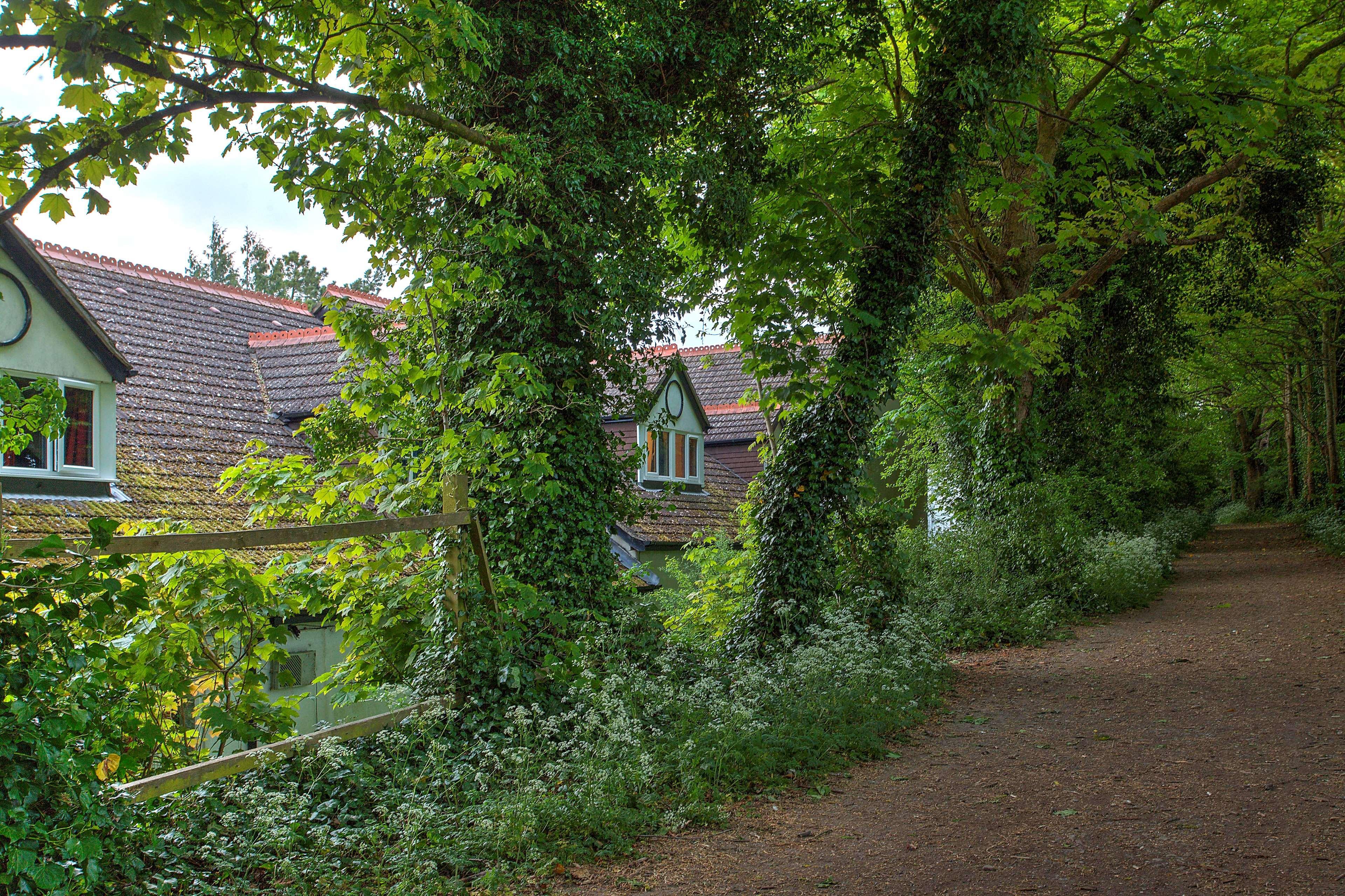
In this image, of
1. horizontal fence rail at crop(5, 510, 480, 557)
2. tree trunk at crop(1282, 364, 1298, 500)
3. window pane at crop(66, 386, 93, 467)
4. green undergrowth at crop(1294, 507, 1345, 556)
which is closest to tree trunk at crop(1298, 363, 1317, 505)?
tree trunk at crop(1282, 364, 1298, 500)

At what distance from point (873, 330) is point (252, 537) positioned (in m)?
6.70

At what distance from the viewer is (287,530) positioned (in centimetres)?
482

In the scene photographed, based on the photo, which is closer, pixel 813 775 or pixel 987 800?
pixel 987 800

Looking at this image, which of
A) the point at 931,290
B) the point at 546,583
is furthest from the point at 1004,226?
the point at 546,583

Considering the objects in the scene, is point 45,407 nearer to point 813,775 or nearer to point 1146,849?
point 813,775

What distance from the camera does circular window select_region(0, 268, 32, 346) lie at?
11.1 metres

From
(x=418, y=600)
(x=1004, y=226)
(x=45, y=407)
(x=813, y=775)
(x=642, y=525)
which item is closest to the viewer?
(x=45, y=407)

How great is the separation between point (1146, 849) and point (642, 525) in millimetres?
15181

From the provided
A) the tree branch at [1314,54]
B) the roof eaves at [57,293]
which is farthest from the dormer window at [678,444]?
the tree branch at [1314,54]

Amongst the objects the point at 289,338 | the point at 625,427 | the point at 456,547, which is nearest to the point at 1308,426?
the point at 625,427

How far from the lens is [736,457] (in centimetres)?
2741

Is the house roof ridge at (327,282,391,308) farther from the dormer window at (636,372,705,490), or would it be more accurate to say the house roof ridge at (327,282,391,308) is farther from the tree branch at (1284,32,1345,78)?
the tree branch at (1284,32,1345,78)

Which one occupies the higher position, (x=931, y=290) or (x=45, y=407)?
(x=931, y=290)

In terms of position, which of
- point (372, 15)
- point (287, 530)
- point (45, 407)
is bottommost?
point (287, 530)
